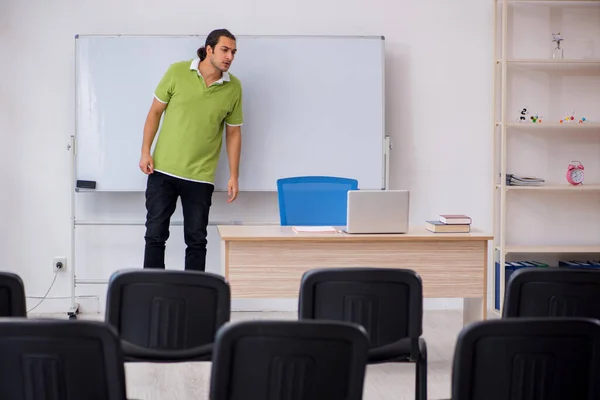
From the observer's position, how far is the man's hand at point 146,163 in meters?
5.00

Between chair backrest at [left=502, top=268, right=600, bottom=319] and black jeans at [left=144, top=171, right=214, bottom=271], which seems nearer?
chair backrest at [left=502, top=268, right=600, bottom=319]

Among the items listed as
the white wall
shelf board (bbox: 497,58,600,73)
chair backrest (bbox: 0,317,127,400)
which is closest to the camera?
chair backrest (bbox: 0,317,127,400)

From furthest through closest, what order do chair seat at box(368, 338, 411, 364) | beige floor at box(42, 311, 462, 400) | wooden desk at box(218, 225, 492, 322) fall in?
wooden desk at box(218, 225, 492, 322)
beige floor at box(42, 311, 462, 400)
chair seat at box(368, 338, 411, 364)

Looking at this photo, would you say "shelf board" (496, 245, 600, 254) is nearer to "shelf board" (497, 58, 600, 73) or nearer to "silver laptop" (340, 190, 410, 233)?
"shelf board" (497, 58, 600, 73)

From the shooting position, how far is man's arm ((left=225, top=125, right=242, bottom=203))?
5234 mm

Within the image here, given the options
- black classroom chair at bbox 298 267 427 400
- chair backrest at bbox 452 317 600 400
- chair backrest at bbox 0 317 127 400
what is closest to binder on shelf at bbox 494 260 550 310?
black classroom chair at bbox 298 267 427 400

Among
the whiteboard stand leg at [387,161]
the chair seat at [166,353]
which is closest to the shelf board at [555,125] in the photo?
the whiteboard stand leg at [387,161]

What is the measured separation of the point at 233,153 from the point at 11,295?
2.95 metres

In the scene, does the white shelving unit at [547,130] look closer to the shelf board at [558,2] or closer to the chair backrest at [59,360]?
the shelf board at [558,2]

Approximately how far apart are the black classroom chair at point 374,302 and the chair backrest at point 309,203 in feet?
5.78

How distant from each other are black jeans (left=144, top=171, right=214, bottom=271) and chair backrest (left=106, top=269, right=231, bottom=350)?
2.44 meters

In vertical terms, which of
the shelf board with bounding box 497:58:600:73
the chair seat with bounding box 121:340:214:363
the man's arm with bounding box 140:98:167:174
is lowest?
the chair seat with bounding box 121:340:214:363

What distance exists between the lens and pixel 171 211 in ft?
16.8

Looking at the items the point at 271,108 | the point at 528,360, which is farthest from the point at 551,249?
the point at 528,360
